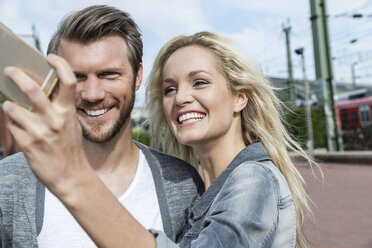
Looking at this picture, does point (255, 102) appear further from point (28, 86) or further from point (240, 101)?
point (28, 86)

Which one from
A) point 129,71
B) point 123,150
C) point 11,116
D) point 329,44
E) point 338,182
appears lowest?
point 338,182

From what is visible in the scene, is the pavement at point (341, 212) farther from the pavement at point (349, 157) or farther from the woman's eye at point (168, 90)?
the pavement at point (349, 157)

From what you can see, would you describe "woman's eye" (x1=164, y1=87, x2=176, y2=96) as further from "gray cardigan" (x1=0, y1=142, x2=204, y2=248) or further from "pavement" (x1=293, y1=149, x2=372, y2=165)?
"pavement" (x1=293, y1=149, x2=372, y2=165)

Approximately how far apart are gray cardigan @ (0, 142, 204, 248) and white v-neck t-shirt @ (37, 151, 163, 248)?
0.11 feet

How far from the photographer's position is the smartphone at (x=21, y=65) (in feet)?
2.21

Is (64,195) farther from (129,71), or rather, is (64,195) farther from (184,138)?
(129,71)

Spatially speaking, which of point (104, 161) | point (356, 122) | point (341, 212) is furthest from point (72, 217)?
point (356, 122)

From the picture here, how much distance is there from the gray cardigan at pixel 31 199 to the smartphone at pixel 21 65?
→ 102cm

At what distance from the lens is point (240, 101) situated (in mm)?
2092

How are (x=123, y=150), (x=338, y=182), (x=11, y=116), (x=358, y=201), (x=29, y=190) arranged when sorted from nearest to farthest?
(x=11, y=116), (x=29, y=190), (x=123, y=150), (x=358, y=201), (x=338, y=182)

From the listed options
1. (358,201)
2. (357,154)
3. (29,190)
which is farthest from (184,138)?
(357,154)

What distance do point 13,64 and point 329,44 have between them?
64.4ft

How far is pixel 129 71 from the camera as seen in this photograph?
6.64ft

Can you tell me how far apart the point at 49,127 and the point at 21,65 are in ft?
0.39
